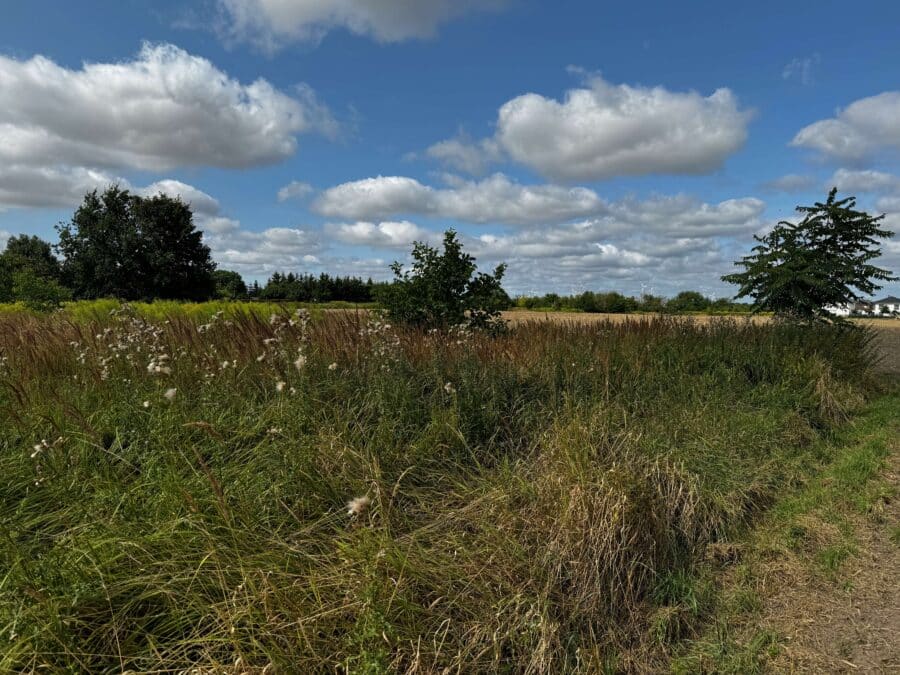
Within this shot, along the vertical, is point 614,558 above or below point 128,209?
below

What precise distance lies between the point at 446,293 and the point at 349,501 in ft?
18.1

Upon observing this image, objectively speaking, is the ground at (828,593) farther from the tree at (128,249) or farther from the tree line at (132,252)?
the tree at (128,249)

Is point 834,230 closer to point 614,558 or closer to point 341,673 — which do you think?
point 614,558

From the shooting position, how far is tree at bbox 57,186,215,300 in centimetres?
3462

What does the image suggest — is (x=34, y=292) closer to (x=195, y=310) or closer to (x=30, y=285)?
(x=30, y=285)

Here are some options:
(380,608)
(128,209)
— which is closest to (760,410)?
(380,608)

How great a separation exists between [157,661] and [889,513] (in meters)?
5.39

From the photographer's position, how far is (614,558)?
3.11 m

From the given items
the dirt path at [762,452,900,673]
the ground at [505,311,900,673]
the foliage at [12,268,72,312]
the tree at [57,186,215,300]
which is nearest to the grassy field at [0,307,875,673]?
the ground at [505,311,900,673]

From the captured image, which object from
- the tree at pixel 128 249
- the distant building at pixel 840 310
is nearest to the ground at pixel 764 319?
the distant building at pixel 840 310

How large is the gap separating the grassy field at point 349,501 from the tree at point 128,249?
33.6 meters

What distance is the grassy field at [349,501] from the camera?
2.25 metres

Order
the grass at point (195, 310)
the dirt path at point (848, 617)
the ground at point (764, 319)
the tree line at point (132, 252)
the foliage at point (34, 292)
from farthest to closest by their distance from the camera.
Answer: the tree line at point (132, 252), the foliage at point (34, 292), the ground at point (764, 319), the grass at point (195, 310), the dirt path at point (848, 617)

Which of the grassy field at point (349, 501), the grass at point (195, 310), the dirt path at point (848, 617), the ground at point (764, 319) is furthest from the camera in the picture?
the ground at point (764, 319)
